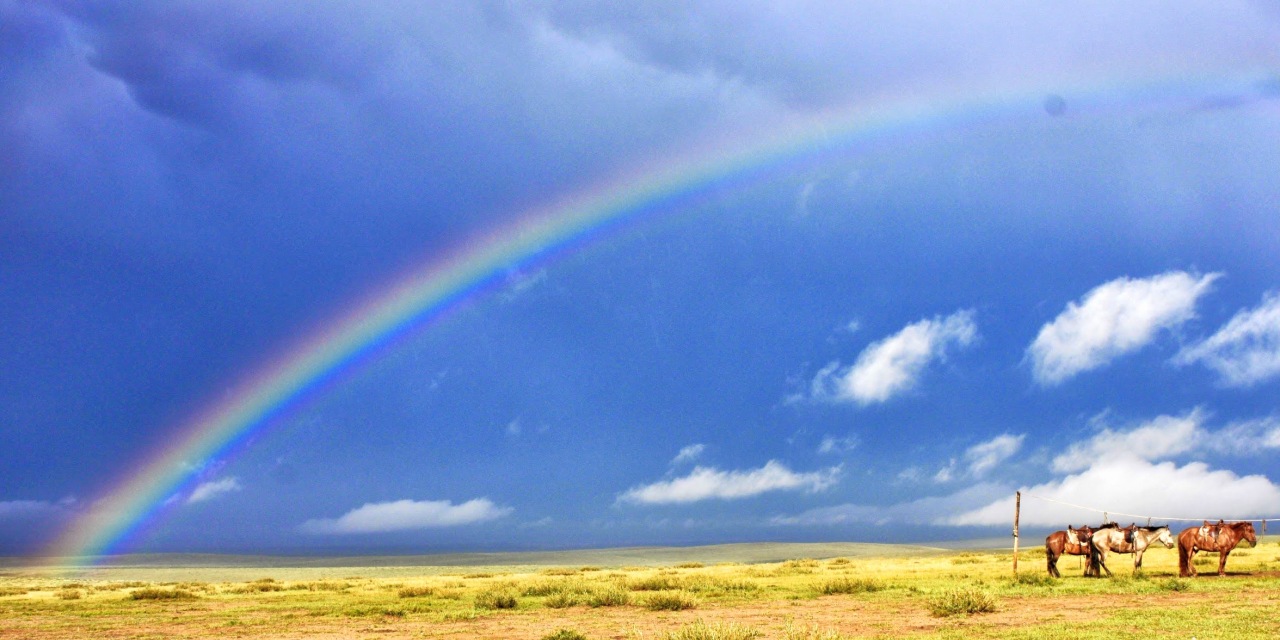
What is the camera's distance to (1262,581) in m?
30.8

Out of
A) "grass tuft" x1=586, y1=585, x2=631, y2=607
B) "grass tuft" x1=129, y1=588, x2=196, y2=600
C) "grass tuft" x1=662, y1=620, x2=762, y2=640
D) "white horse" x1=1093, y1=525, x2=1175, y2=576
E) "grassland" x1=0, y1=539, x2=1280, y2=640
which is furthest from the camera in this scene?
"grass tuft" x1=129, y1=588, x2=196, y2=600

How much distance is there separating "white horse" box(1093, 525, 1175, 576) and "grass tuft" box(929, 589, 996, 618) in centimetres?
1714

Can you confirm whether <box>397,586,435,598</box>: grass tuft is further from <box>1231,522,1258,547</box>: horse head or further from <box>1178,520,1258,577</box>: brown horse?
<box>1231,522,1258,547</box>: horse head

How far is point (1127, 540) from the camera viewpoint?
38594 millimetres

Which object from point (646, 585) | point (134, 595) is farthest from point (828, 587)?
point (134, 595)

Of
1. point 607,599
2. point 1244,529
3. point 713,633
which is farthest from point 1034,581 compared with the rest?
point 713,633

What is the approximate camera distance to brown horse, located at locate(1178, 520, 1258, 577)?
3541cm

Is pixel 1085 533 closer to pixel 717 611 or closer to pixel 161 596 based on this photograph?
pixel 717 611

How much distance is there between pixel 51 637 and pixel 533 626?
562 inches

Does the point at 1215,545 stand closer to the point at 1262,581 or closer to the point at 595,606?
the point at 1262,581

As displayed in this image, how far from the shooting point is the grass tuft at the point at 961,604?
79.0 ft

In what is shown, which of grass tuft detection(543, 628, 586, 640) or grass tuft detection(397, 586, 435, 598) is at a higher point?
grass tuft detection(543, 628, 586, 640)

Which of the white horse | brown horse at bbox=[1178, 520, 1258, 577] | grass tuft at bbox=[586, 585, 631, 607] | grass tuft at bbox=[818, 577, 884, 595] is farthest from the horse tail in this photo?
grass tuft at bbox=[586, 585, 631, 607]

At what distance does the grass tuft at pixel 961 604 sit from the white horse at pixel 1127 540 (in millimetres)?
17137
